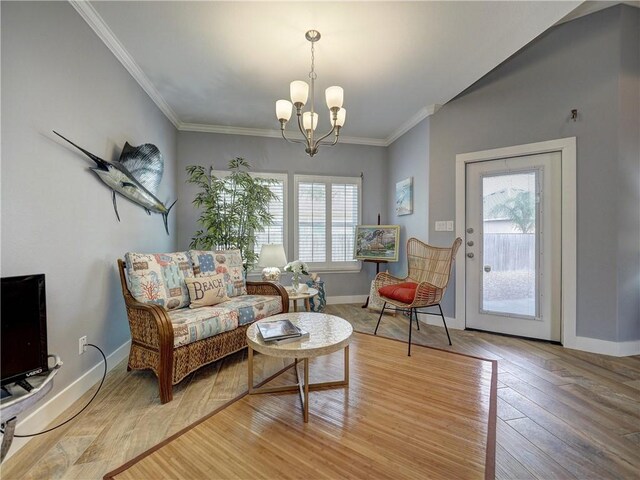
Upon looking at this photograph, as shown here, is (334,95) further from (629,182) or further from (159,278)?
(629,182)

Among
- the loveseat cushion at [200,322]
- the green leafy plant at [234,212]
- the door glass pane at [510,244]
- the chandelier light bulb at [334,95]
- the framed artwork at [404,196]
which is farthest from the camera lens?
the framed artwork at [404,196]

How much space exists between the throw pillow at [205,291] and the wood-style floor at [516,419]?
0.53 metres

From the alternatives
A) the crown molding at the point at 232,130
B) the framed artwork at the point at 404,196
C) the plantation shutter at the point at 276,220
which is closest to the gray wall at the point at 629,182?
the framed artwork at the point at 404,196

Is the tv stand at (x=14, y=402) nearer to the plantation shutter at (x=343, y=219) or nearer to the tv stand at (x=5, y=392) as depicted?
the tv stand at (x=5, y=392)

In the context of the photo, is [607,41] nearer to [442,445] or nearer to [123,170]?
[442,445]

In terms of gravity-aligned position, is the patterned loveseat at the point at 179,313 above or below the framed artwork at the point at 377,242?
below

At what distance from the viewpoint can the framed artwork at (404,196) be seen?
3.87m

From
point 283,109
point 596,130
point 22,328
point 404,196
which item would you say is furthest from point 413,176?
point 22,328

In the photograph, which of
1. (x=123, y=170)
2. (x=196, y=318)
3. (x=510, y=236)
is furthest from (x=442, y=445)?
(x=123, y=170)

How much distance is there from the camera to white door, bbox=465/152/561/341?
281 centimetres

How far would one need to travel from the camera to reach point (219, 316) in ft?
7.13

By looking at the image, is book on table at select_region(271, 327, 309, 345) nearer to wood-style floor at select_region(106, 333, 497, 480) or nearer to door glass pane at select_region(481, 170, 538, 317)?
wood-style floor at select_region(106, 333, 497, 480)

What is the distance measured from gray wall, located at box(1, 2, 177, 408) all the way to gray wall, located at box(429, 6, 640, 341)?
12.5 feet

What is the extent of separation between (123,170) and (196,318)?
4.45 feet
